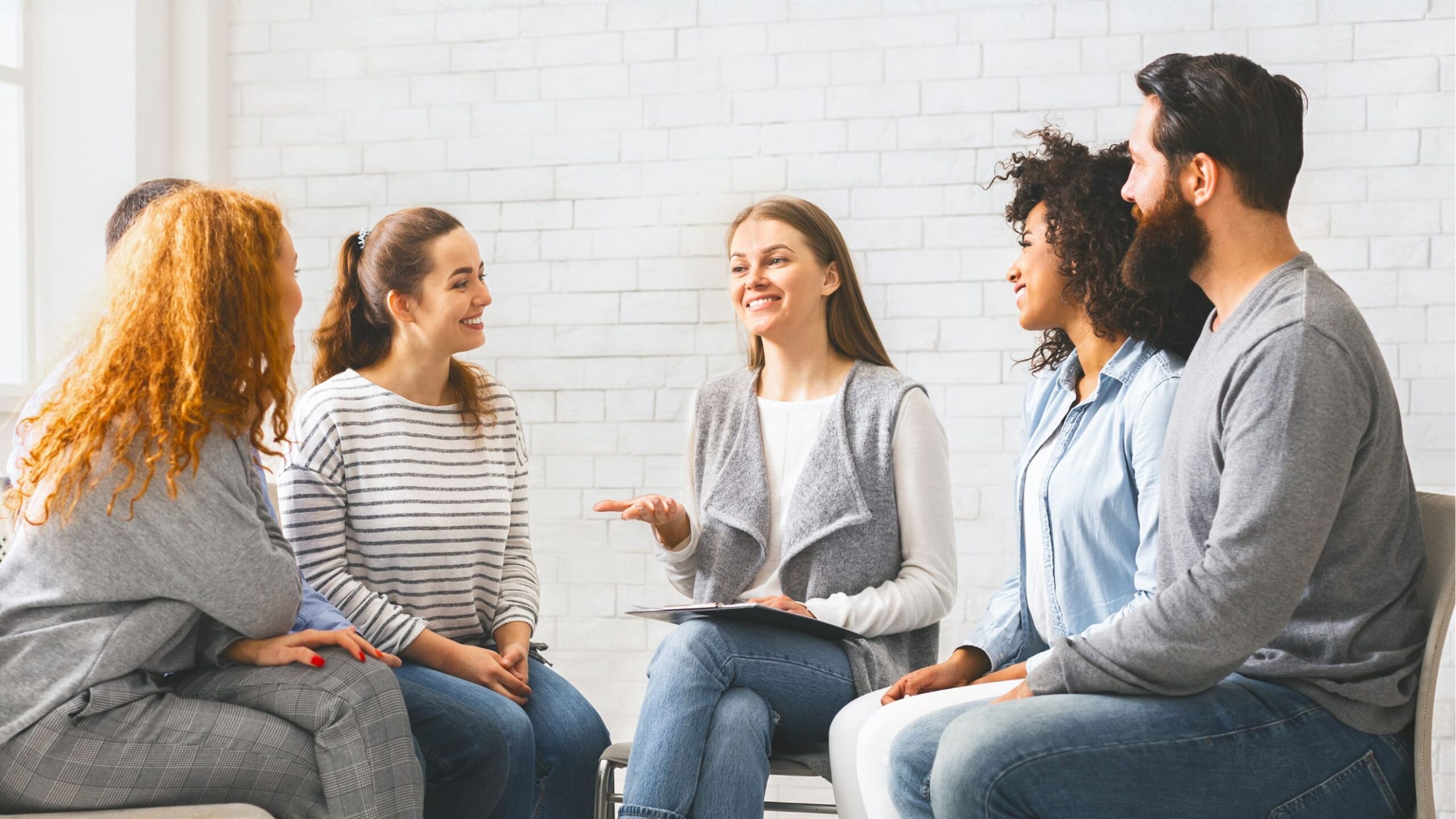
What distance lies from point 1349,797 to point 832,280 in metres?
1.24

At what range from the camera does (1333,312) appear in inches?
55.3

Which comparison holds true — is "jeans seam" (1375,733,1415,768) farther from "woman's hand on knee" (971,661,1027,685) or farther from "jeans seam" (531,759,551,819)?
"jeans seam" (531,759,551,819)

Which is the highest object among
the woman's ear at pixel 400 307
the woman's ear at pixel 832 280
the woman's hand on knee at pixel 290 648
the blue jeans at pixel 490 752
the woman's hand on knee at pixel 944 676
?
the woman's ear at pixel 832 280

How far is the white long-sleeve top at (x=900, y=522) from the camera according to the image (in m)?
2.04

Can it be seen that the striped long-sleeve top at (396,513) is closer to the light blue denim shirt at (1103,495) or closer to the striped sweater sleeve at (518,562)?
the striped sweater sleeve at (518,562)

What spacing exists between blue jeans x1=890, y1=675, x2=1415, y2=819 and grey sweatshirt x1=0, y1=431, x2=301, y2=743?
35.2 inches

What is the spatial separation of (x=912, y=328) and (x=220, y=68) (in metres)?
2.13

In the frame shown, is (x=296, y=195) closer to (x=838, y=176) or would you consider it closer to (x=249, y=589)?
(x=838, y=176)

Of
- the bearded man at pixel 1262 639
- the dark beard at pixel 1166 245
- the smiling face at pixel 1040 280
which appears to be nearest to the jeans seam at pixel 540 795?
the bearded man at pixel 1262 639

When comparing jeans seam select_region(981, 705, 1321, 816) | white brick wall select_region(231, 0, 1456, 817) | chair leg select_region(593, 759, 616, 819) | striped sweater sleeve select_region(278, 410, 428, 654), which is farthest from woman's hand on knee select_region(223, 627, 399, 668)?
white brick wall select_region(231, 0, 1456, 817)

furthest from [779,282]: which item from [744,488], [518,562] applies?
[518,562]

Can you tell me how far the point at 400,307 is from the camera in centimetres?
223

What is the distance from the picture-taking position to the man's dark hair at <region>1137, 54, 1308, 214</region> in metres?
1.54

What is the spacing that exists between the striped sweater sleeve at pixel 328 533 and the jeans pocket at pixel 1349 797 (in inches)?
50.7
